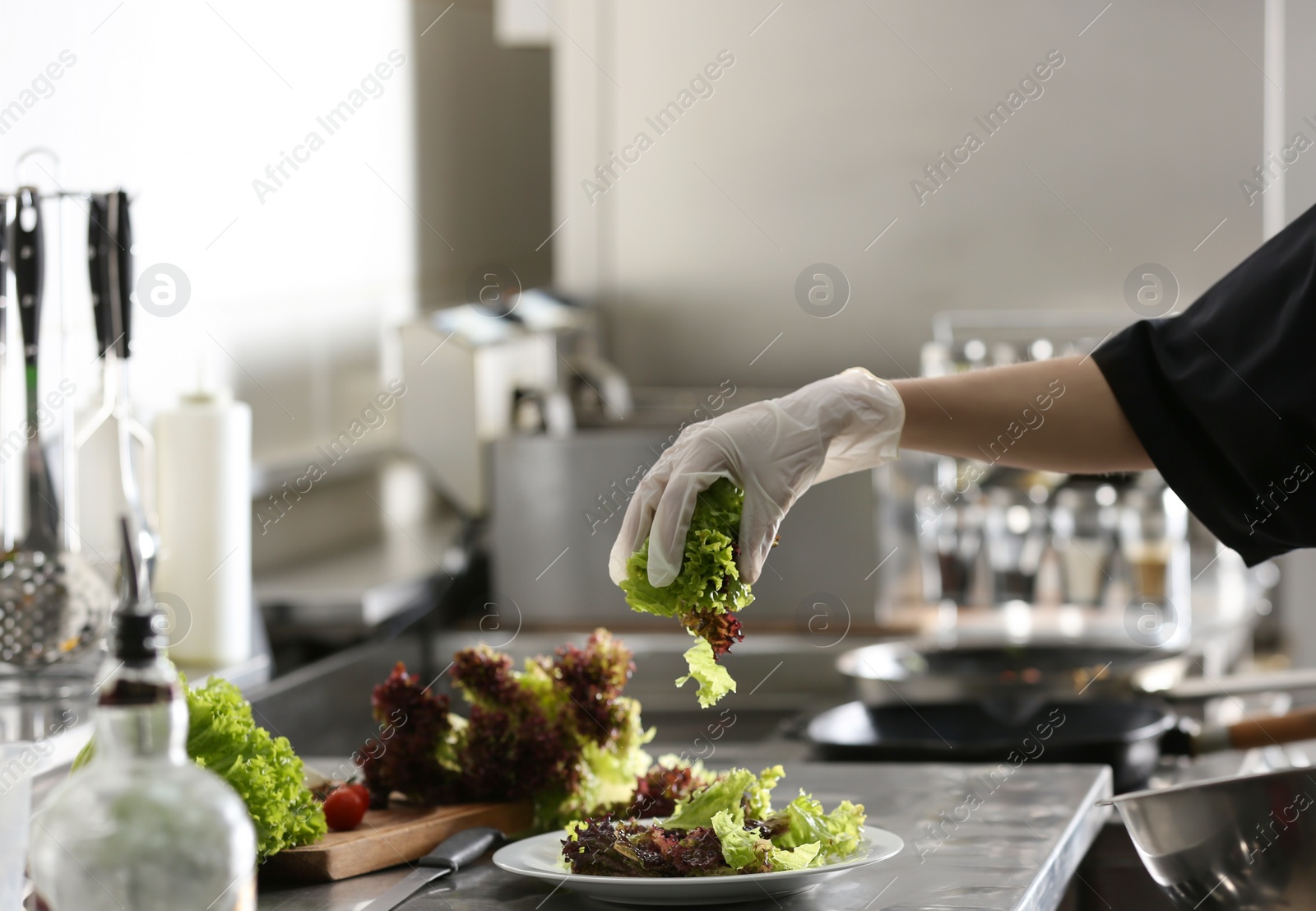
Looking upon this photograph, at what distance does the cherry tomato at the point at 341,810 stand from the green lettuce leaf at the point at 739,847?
11.9 inches

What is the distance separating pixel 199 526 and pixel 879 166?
5.41 feet

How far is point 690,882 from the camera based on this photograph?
99 cm

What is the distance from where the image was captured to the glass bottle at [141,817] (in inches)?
26.2

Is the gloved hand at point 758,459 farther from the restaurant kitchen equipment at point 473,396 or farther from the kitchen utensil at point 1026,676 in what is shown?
the restaurant kitchen equipment at point 473,396

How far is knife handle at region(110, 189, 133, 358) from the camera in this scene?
145 centimetres

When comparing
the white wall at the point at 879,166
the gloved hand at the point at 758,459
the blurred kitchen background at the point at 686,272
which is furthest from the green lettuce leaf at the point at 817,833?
the white wall at the point at 879,166

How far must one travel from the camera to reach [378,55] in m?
2.76

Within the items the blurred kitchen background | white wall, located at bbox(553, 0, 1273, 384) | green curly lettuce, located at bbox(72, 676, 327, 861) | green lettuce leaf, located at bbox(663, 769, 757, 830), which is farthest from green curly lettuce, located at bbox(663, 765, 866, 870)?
white wall, located at bbox(553, 0, 1273, 384)

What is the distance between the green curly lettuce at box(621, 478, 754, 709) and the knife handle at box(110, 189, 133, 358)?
26.0 inches

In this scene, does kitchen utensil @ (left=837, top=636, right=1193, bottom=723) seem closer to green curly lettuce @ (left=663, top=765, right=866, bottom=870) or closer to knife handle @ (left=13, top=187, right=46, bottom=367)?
green curly lettuce @ (left=663, top=765, right=866, bottom=870)

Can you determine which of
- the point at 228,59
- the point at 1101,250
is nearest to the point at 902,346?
the point at 1101,250

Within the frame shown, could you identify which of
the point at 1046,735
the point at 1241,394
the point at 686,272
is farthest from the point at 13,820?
A: the point at 686,272

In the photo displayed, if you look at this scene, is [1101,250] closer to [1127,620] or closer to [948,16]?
[948,16]

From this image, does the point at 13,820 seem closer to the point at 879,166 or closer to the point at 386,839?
the point at 386,839
